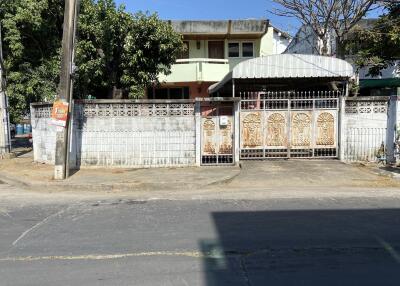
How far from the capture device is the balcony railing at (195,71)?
23656 millimetres

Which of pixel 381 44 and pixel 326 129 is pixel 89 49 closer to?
pixel 326 129

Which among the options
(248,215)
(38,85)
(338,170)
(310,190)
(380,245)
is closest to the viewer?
(380,245)

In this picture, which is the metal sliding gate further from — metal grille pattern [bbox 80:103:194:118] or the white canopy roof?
Answer: metal grille pattern [bbox 80:103:194:118]

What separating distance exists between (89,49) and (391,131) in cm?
1032

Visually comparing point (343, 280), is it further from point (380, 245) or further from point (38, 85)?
point (38, 85)

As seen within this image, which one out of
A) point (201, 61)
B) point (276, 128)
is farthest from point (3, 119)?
point (201, 61)

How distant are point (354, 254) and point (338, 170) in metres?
7.37

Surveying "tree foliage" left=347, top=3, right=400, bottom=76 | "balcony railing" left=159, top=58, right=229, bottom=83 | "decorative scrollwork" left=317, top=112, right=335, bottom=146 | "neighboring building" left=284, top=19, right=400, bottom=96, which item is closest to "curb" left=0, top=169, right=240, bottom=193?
"decorative scrollwork" left=317, top=112, right=335, bottom=146

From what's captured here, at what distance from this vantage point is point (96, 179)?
11156 millimetres

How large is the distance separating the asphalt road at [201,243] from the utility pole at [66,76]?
258 cm

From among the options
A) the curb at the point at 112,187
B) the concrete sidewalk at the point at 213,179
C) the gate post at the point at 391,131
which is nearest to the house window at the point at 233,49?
the gate post at the point at 391,131

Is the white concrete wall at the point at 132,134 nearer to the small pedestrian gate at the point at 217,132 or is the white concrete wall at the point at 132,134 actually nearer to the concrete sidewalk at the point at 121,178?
the small pedestrian gate at the point at 217,132

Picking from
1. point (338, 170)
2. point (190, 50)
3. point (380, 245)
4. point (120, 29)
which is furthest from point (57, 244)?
point (190, 50)

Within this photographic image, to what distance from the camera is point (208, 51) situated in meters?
26.7
